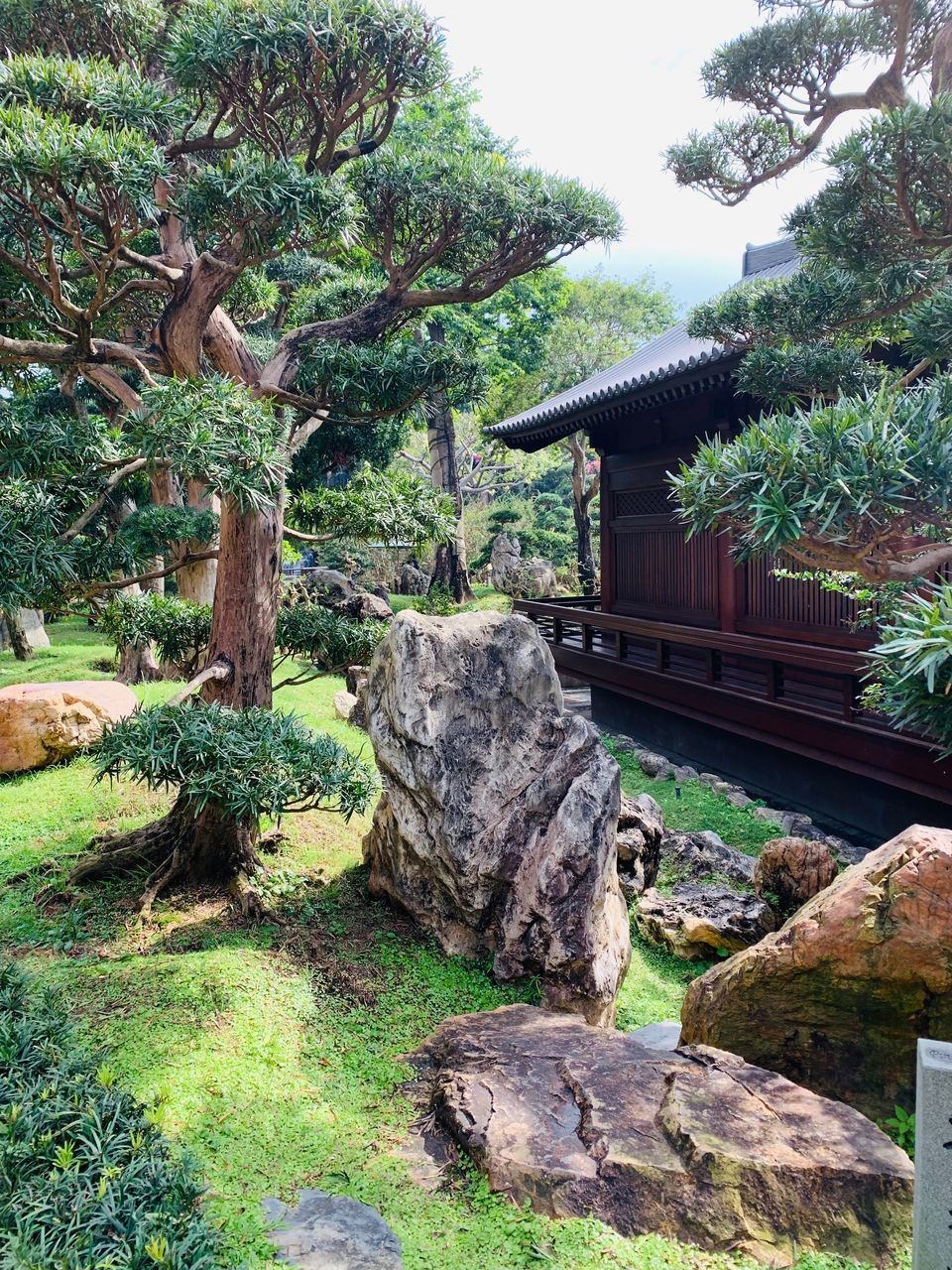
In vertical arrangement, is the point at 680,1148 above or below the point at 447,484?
below

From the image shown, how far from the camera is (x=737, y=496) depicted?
10.8ft

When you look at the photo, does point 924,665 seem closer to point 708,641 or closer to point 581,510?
point 708,641

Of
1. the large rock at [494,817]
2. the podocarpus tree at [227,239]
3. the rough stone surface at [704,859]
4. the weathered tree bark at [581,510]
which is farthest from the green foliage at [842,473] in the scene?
the weathered tree bark at [581,510]

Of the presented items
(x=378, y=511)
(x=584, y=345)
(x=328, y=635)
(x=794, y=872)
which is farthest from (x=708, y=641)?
(x=584, y=345)

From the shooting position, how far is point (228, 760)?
4109 millimetres

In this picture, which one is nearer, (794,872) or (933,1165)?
(933,1165)

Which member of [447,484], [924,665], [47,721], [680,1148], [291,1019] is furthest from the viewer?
[447,484]

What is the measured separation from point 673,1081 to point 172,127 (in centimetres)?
509

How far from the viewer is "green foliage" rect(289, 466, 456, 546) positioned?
5.33 meters

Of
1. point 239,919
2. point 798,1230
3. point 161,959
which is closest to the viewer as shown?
point 798,1230

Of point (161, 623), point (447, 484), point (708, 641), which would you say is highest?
point (447, 484)

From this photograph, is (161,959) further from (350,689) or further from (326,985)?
(350,689)

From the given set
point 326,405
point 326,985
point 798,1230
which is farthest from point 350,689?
point 798,1230

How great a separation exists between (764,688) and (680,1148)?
670 centimetres
